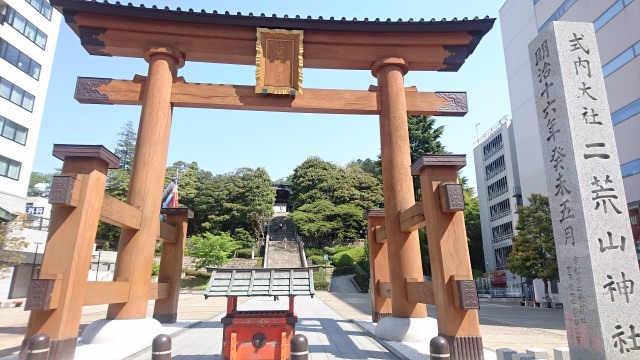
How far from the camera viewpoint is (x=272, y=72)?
33.4 ft

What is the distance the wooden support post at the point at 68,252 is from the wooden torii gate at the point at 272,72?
1.93 meters

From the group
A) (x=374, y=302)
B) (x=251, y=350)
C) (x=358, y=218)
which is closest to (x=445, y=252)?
(x=251, y=350)

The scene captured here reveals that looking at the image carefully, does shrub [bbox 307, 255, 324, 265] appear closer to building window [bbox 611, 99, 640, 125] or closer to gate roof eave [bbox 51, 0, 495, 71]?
building window [bbox 611, 99, 640, 125]

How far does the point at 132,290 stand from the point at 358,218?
3795 cm

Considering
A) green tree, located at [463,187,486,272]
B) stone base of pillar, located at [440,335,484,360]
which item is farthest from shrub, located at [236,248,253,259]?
stone base of pillar, located at [440,335,484,360]

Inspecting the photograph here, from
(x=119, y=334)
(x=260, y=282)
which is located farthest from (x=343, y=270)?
(x=260, y=282)

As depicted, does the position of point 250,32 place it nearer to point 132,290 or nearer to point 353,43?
point 353,43

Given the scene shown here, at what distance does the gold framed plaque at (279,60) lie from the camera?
10.0 metres

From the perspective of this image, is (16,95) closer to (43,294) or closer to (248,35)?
(248,35)

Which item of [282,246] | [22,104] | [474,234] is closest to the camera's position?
[22,104]

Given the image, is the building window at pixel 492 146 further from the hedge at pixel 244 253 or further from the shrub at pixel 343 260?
the hedge at pixel 244 253

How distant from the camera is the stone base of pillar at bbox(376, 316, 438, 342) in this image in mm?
8539

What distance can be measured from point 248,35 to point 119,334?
8.31 metres

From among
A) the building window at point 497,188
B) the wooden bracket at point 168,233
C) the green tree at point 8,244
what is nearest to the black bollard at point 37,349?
the wooden bracket at point 168,233
